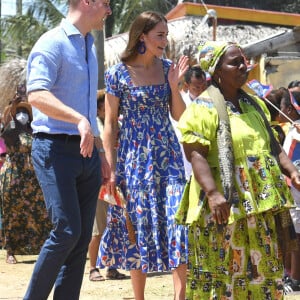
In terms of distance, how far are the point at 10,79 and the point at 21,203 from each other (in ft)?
5.24

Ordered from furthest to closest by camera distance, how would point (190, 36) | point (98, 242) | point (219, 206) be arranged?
point (190, 36) < point (98, 242) < point (219, 206)

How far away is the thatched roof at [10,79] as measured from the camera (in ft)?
31.8

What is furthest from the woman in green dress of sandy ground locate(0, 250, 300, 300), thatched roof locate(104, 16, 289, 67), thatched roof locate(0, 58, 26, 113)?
thatched roof locate(104, 16, 289, 67)

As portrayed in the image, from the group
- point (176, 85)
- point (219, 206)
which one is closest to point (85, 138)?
point (219, 206)

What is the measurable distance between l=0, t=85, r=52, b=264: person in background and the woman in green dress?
449 cm

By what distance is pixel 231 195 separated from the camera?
4.35 metres

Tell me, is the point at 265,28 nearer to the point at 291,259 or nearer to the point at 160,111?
the point at 291,259

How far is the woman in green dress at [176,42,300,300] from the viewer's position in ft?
14.4

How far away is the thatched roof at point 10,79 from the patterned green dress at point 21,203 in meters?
0.82

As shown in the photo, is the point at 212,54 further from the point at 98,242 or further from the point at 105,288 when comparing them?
the point at 98,242

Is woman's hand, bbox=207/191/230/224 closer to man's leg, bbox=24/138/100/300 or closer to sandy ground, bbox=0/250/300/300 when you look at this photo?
man's leg, bbox=24/138/100/300

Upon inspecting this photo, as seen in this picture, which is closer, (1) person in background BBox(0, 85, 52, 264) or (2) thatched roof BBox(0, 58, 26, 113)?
(1) person in background BBox(0, 85, 52, 264)

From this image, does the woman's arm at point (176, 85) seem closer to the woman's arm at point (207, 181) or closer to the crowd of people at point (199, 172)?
the crowd of people at point (199, 172)

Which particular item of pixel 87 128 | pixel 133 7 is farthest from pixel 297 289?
pixel 133 7
